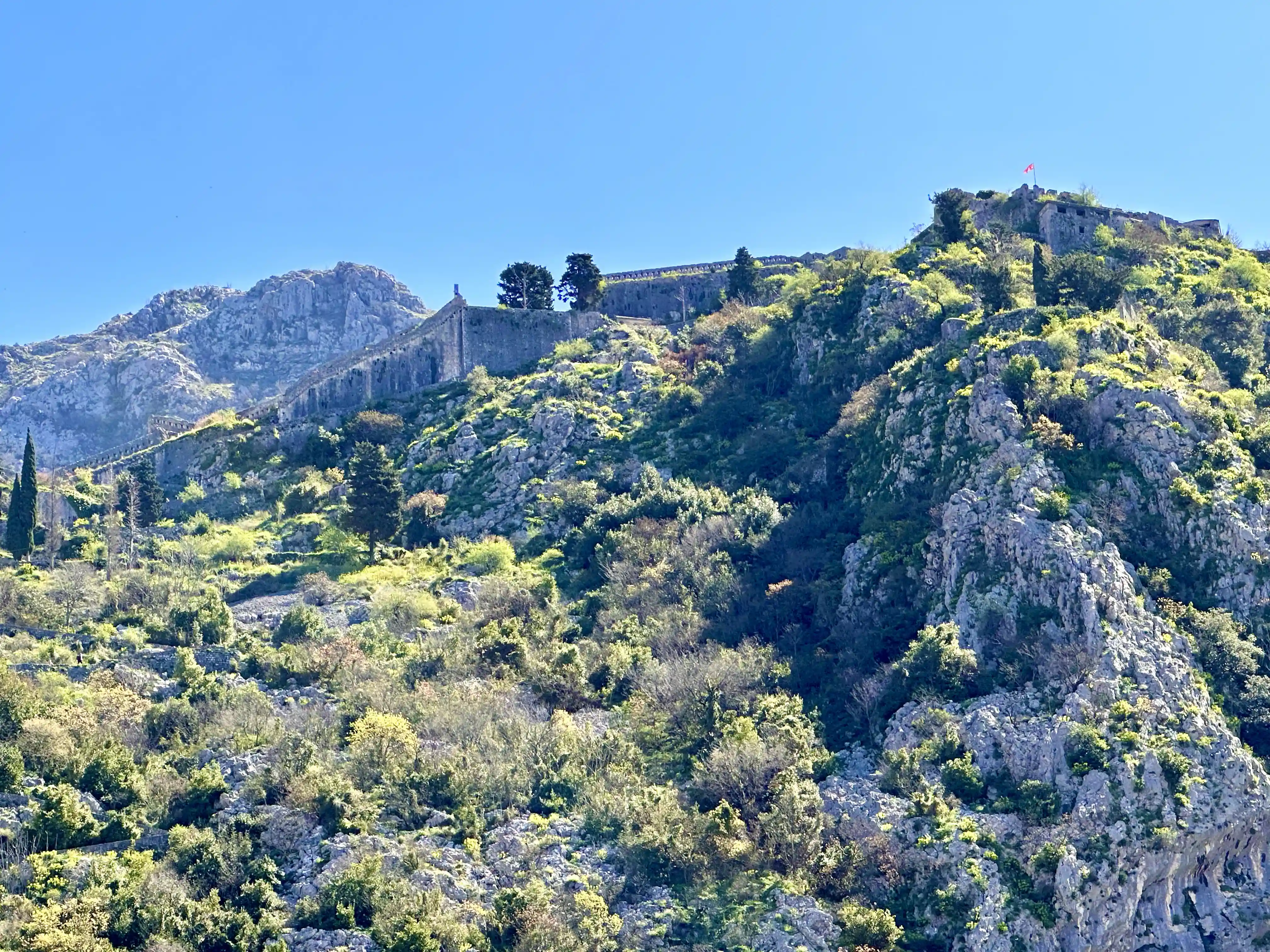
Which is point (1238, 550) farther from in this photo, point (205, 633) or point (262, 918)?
point (205, 633)

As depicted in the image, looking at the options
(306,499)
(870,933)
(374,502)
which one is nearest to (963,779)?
(870,933)

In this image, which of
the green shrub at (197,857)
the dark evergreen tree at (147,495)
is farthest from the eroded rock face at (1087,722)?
the dark evergreen tree at (147,495)

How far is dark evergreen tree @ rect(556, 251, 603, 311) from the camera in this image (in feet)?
298

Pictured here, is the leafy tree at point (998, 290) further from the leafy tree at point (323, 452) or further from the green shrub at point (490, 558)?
the leafy tree at point (323, 452)

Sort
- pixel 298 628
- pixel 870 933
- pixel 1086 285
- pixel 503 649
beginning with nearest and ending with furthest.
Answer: pixel 870 933, pixel 503 649, pixel 298 628, pixel 1086 285

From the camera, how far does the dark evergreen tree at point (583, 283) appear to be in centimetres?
9081

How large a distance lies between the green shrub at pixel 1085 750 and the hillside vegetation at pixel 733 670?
126mm

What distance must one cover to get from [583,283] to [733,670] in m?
44.7

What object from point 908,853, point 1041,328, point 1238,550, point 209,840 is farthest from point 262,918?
point 1041,328

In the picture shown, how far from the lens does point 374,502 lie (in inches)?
2616

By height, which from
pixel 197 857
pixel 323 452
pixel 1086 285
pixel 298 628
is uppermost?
pixel 1086 285

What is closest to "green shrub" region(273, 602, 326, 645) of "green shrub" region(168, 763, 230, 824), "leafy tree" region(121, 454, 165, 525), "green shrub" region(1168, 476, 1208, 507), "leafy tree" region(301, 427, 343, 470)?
"green shrub" region(168, 763, 230, 824)

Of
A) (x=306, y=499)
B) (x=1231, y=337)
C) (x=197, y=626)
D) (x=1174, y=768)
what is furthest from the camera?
(x=306, y=499)

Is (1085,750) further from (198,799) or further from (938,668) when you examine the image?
(198,799)
